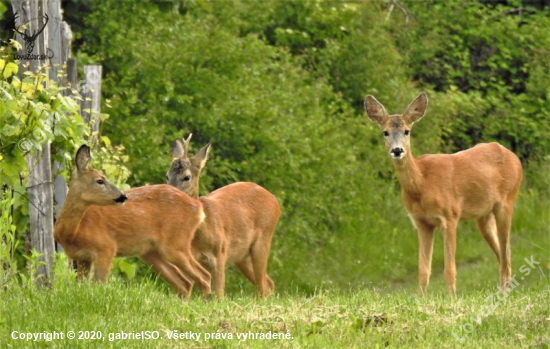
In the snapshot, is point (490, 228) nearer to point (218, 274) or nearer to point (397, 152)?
point (397, 152)

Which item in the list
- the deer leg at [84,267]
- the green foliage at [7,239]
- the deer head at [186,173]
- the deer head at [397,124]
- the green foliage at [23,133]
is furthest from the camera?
the deer head at [186,173]

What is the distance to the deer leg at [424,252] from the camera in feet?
40.0

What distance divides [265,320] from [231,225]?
12.4 ft

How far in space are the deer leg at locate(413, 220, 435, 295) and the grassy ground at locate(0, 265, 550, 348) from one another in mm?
2832

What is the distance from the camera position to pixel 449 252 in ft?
40.5

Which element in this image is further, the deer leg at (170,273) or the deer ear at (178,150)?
the deer ear at (178,150)

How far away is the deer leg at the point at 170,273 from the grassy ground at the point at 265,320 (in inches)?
91.5

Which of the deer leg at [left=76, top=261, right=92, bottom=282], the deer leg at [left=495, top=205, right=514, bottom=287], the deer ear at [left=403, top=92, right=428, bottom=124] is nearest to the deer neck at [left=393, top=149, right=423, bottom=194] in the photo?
the deer ear at [left=403, top=92, right=428, bottom=124]

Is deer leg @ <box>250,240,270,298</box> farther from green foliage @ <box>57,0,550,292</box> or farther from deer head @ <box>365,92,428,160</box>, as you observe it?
deer head @ <box>365,92,428,160</box>

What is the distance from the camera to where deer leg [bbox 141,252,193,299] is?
38.3 ft

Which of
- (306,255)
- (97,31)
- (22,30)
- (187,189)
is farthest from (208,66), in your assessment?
(22,30)

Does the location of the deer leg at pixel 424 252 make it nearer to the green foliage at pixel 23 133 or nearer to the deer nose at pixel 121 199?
the deer nose at pixel 121 199

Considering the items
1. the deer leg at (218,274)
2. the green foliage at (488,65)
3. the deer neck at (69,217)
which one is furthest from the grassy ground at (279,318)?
the green foliage at (488,65)

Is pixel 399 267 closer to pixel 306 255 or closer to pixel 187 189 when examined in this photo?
pixel 306 255
